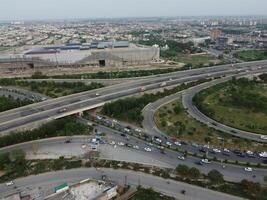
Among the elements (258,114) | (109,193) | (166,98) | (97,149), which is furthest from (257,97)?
(109,193)

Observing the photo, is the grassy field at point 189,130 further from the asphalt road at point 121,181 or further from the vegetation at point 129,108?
the asphalt road at point 121,181

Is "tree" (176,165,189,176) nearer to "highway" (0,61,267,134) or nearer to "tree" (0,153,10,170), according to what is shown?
"tree" (0,153,10,170)

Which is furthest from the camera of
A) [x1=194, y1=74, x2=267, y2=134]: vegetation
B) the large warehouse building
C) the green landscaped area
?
the green landscaped area

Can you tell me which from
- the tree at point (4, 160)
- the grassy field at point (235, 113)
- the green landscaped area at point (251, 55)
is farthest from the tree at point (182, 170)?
the green landscaped area at point (251, 55)

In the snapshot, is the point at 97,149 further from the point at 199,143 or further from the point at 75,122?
the point at 199,143

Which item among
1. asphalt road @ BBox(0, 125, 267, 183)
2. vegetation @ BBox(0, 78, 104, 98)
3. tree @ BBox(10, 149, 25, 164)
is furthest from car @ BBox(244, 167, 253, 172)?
vegetation @ BBox(0, 78, 104, 98)
